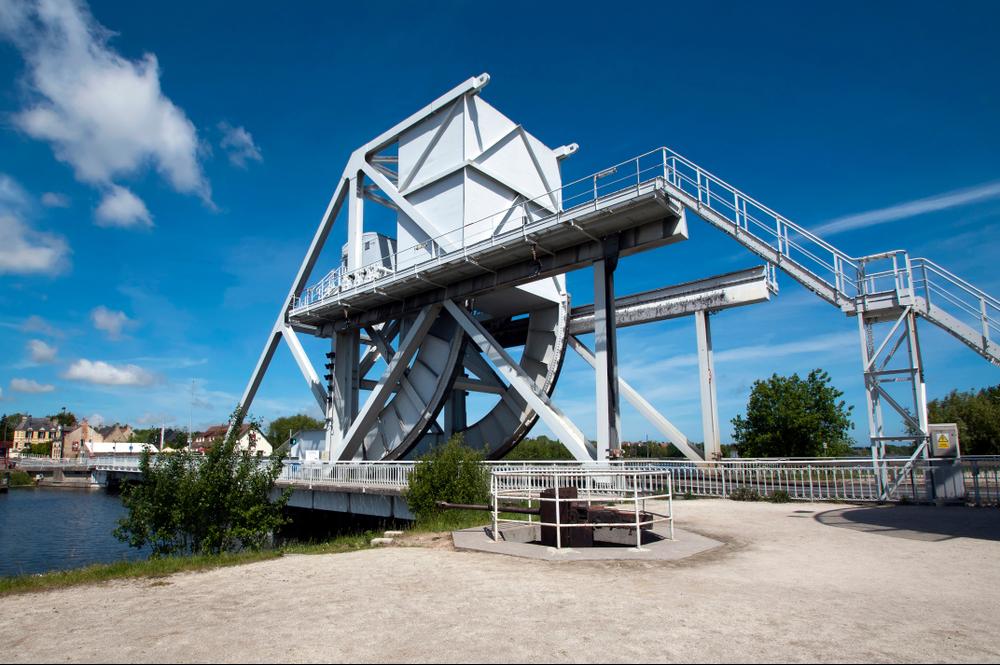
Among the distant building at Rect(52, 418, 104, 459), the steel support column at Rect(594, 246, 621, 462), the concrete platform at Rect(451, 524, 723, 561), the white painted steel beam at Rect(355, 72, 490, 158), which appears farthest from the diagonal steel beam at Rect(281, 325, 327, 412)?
the distant building at Rect(52, 418, 104, 459)

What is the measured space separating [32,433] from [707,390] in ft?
451

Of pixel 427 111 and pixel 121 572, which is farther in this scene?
pixel 427 111

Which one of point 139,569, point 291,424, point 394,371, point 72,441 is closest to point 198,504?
point 139,569

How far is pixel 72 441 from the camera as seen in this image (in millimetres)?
110250

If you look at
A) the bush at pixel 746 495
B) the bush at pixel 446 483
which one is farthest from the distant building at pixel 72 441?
the bush at pixel 746 495

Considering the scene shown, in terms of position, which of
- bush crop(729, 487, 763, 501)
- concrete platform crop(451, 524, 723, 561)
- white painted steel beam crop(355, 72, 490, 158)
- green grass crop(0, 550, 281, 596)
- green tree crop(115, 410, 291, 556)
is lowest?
bush crop(729, 487, 763, 501)

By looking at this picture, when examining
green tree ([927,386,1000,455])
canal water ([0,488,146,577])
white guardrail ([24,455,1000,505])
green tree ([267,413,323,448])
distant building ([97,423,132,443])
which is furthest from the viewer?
distant building ([97,423,132,443])

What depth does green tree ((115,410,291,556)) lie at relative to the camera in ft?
39.7

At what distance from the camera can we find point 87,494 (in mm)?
57312

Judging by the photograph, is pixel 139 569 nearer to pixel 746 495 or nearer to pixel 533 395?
pixel 533 395

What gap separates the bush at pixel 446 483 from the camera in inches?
567

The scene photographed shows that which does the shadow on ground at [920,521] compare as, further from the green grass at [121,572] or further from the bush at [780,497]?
the green grass at [121,572]

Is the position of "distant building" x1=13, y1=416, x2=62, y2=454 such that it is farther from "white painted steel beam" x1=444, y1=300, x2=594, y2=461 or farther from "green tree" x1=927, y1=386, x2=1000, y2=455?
"green tree" x1=927, y1=386, x2=1000, y2=455

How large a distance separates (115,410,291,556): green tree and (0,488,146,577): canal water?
3159 mm
